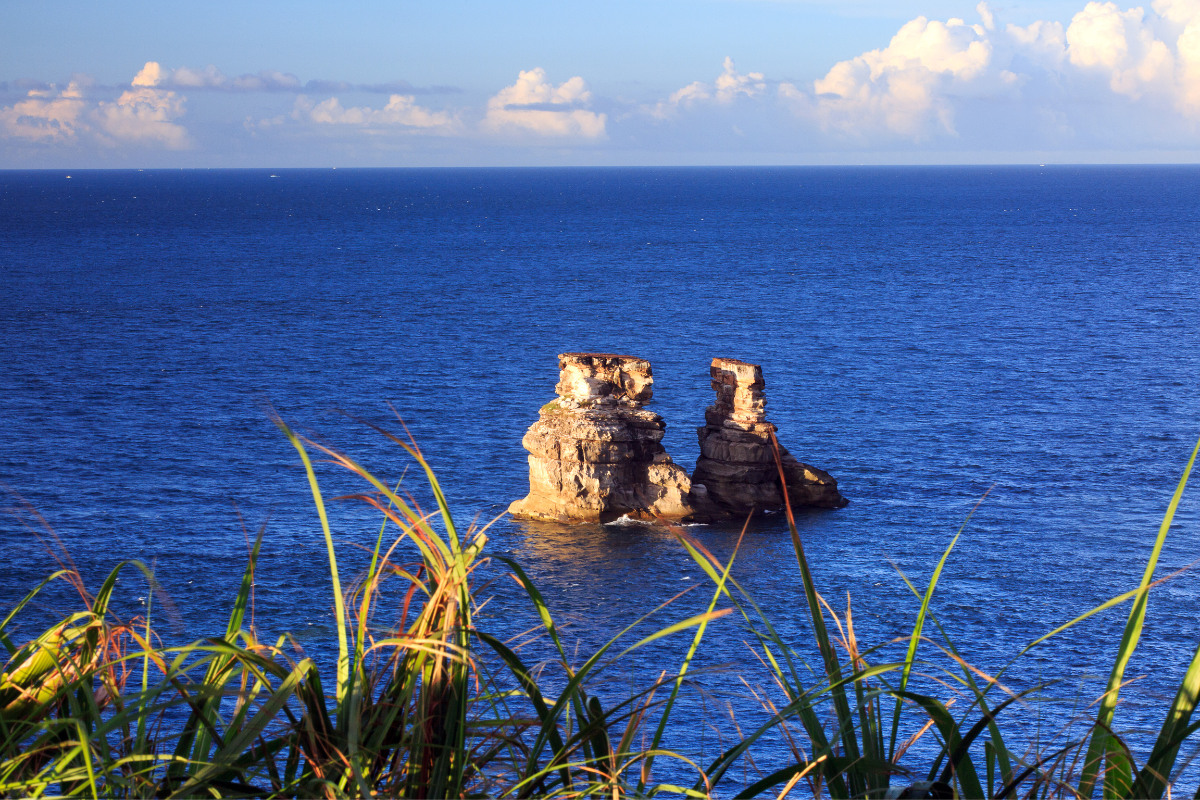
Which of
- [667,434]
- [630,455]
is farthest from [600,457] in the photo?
[667,434]

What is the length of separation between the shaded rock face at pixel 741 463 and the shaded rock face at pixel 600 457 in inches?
93.2

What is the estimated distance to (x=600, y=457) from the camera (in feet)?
229

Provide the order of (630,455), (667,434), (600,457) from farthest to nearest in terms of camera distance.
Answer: (667,434) → (630,455) → (600,457)

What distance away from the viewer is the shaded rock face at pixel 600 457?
229ft

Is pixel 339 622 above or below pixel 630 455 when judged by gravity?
above

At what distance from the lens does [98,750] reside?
4660mm

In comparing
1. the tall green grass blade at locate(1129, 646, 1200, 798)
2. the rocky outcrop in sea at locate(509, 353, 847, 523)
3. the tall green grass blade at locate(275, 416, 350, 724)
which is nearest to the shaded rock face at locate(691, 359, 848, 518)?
the rocky outcrop in sea at locate(509, 353, 847, 523)

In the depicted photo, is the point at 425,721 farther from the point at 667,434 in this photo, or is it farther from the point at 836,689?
the point at 667,434

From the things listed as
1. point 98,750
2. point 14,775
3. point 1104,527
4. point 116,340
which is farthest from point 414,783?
point 116,340

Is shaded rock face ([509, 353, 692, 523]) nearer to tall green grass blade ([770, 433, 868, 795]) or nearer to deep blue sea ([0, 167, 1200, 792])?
deep blue sea ([0, 167, 1200, 792])

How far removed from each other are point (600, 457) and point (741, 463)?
8.98 metres

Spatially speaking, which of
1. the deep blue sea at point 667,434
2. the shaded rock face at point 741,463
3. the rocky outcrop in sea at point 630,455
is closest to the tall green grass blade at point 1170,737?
the deep blue sea at point 667,434

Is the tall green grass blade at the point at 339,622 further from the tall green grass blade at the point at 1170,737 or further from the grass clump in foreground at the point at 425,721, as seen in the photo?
the tall green grass blade at the point at 1170,737

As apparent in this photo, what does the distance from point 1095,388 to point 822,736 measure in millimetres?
119986
